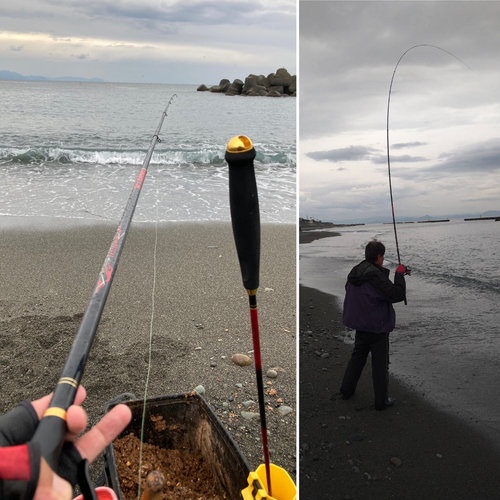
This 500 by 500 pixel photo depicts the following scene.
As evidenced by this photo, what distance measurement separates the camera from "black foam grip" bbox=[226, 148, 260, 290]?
2.40 feet

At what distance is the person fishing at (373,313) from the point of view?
1.24m

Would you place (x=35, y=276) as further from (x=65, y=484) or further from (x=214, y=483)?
(x=65, y=484)

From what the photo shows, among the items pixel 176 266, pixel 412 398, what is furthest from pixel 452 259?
pixel 176 266

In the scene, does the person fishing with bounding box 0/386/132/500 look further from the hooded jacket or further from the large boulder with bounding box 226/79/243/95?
the large boulder with bounding box 226/79/243/95

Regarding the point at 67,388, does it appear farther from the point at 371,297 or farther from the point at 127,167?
the point at 127,167

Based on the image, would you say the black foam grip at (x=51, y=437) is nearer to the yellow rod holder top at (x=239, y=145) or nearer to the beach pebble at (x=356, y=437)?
the yellow rod holder top at (x=239, y=145)

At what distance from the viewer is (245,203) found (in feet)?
2.52

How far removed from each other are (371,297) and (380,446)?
0.40m

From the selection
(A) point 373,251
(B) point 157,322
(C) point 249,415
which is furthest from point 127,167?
(A) point 373,251

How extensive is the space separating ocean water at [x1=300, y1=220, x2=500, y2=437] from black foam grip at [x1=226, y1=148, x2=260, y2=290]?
598 millimetres

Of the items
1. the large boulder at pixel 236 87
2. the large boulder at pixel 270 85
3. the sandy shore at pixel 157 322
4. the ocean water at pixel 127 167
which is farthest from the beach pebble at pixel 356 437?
the large boulder at pixel 236 87

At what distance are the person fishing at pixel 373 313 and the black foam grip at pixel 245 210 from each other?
19.0 inches

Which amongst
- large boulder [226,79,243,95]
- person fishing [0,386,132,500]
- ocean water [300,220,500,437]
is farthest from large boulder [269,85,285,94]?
person fishing [0,386,132,500]

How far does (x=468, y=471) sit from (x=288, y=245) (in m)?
3.71
